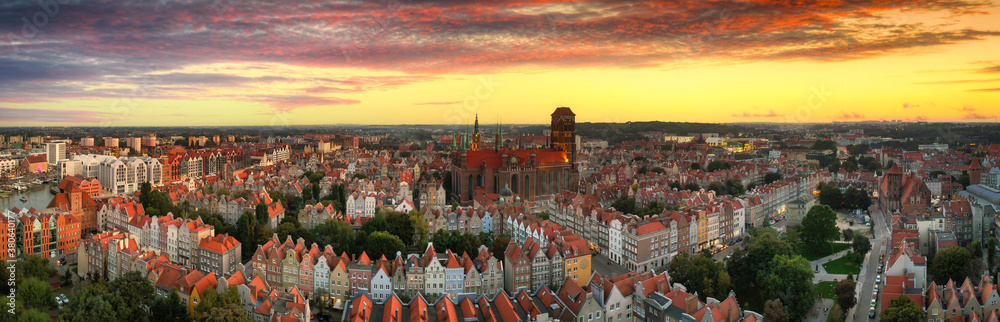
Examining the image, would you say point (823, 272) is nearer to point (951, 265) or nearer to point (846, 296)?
point (951, 265)

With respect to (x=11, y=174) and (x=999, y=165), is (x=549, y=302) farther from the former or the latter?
(x=11, y=174)

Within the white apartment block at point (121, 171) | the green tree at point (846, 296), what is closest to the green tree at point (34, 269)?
the green tree at point (846, 296)

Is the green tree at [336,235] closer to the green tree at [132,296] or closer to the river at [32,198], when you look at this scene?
the green tree at [132,296]

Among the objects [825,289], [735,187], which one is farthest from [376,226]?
[735,187]

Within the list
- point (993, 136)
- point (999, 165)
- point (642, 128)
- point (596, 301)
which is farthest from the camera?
point (642, 128)

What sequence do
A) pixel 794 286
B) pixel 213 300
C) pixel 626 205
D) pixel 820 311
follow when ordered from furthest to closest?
pixel 626 205 → pixel 820 311 → pixel 794 286 → pixel 213 300

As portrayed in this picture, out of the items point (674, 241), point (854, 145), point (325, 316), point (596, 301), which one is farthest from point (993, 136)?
point (325, 316)
